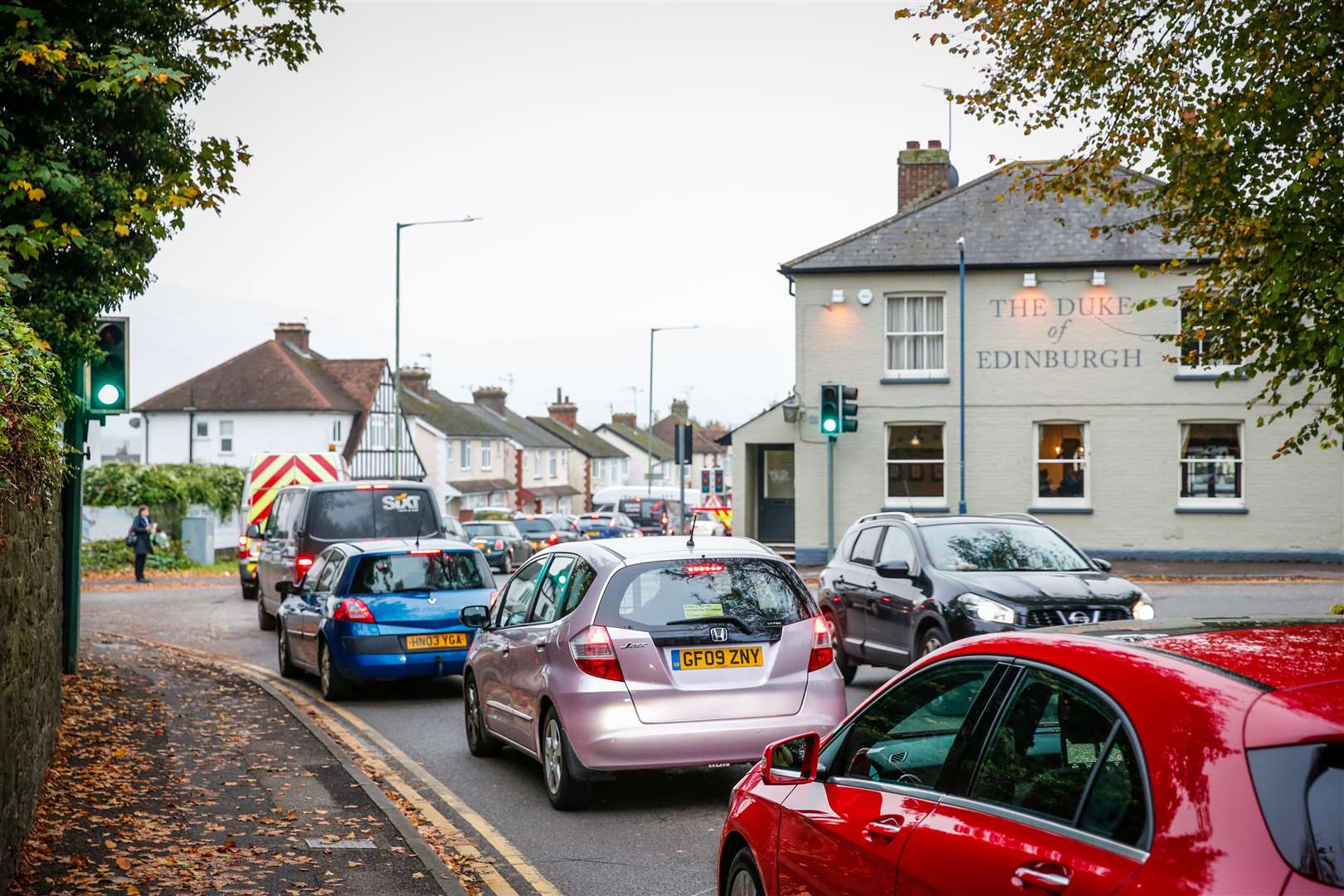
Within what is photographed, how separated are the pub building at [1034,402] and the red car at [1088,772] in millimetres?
27556

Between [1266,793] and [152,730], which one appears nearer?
[1266,793]

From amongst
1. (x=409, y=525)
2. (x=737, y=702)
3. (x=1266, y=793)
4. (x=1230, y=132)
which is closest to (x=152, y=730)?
(x=737, y=702)

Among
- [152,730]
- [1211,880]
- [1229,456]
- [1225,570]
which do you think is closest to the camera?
[1211,880]

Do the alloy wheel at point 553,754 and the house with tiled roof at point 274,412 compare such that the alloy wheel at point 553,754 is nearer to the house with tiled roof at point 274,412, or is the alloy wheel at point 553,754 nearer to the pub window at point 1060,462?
the pub window at point 1060,462

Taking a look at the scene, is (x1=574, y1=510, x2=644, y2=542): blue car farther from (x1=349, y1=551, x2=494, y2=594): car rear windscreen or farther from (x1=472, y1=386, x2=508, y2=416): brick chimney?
(x1=472, y1=386, x2=508, y2=416): brick chimney

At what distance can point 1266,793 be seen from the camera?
2.76 m

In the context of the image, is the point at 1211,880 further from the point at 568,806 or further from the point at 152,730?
the point at 152,730

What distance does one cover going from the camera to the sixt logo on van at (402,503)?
1956 cm

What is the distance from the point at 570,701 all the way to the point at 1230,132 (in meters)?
6.21

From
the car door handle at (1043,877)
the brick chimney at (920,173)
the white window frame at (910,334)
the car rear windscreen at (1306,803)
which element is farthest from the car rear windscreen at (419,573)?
the brick chimney at (920,173)

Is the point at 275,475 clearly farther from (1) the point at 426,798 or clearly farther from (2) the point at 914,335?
(1) the point at 426,798

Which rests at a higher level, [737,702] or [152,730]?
[737,702]

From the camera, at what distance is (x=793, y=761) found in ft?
15.6

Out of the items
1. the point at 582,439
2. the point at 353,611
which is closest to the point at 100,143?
the point at 353,611
